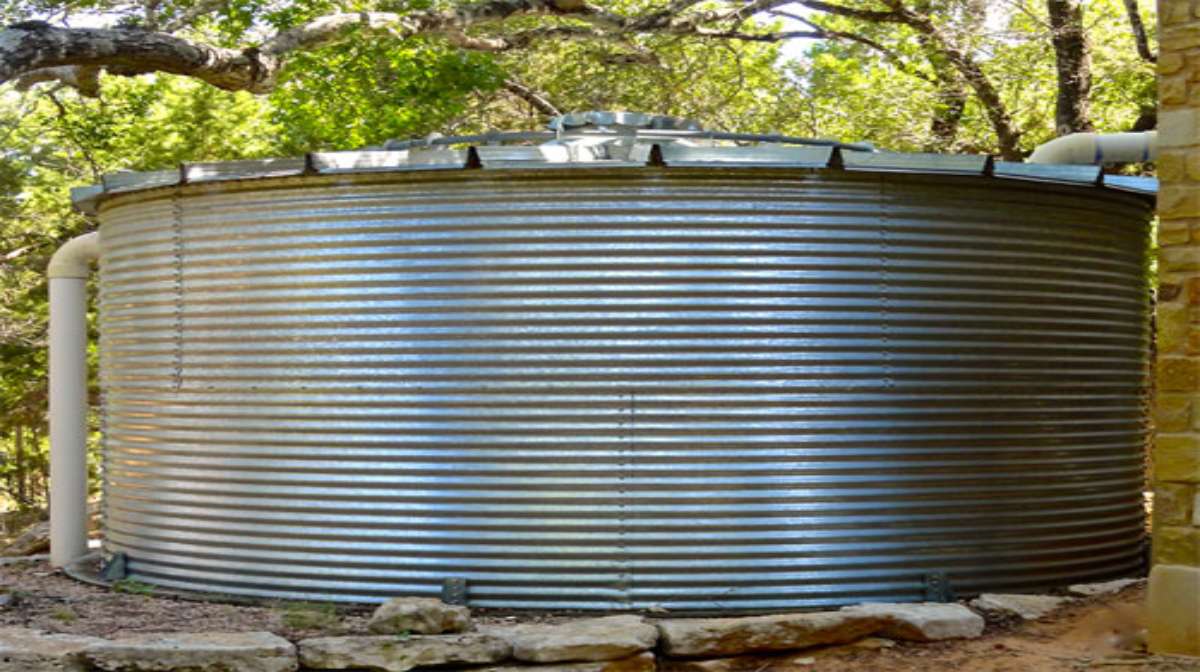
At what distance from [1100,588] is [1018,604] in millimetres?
832

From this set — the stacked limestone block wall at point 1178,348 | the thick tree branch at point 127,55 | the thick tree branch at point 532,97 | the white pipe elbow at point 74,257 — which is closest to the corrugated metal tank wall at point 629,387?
the stacked limestone block wall at point 1178,348

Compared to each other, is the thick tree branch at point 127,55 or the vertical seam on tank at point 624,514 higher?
the thick tree branch at point 127,55

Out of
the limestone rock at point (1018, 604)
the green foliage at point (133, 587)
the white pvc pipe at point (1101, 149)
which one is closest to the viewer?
the limestone rock at point (1018, 604)

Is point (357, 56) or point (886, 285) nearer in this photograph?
point (886, 285)

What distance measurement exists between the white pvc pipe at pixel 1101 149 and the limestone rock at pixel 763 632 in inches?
157

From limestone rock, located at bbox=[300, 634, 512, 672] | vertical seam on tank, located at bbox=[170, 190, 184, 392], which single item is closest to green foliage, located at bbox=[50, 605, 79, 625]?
vertical seam on tank, located at bbox=[170, 190, 184, 392]

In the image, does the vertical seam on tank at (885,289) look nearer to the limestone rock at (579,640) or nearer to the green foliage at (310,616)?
the limestone rock at (579,640)

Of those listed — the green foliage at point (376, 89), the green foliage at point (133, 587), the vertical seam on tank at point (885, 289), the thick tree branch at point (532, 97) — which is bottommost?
the green foliage at point (133, 587)

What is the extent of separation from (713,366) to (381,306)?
2013 millimetres

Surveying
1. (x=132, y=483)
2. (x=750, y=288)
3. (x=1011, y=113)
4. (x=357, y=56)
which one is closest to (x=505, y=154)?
(x=750, y=288)

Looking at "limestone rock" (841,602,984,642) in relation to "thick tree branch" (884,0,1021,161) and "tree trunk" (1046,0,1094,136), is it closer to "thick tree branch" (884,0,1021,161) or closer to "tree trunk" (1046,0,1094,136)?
"tree trunk" (1046,0,1094,136)

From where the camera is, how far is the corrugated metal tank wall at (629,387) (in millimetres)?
8641

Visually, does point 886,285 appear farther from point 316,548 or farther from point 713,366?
point 316,548

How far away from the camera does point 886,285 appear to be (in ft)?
29.1
